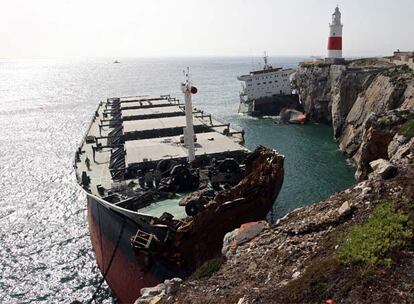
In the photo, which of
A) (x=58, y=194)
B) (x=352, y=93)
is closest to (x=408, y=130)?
(x=58, y=194)

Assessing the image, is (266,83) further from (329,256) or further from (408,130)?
(329,256)

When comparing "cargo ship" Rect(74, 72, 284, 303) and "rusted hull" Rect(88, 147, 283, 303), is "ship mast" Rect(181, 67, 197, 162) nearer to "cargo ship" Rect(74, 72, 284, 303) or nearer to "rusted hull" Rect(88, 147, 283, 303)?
"cargo ship" Rect(74, 72, 284, 303)

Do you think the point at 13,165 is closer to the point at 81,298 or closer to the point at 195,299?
the point at 81,298

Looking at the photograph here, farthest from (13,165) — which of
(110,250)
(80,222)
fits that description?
(110,250)

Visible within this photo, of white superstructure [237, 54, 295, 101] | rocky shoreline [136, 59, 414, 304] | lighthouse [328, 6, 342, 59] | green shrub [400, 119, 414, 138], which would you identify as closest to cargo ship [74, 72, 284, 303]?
rocky shoreline [136, 59, 414, 304]

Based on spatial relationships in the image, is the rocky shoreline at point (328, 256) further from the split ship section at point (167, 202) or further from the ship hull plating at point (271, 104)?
the ship hull plating at point (271, 104)

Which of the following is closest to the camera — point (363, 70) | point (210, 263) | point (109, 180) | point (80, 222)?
point (210, 263)
